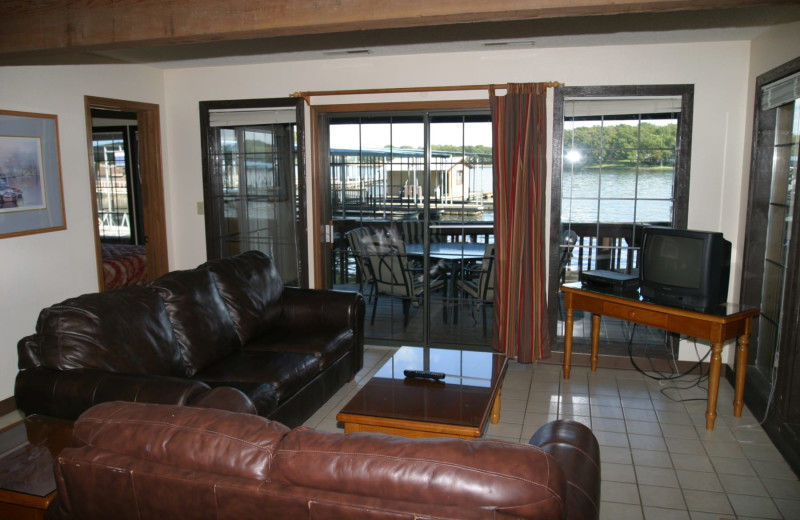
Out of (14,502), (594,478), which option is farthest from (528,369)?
(14,502)

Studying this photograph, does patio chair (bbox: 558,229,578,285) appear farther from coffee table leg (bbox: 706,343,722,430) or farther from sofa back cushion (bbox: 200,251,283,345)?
sofa back cushion (bbox: 200,251,283,345)

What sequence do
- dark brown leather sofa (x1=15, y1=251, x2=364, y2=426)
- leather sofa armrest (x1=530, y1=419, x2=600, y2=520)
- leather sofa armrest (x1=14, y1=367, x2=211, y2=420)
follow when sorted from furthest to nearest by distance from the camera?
dark brown leather sofa (x1=15, y1=251, x2=364, y2=426) → leather sofa armrest (x1=14, y1=367, x2=211, y2=420) → leather sofa armrest (x1=530, y1=419, x2=600, y2=520)

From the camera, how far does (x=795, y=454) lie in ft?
10.3

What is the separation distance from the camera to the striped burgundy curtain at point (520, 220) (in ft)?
14.8

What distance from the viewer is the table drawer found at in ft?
12.6

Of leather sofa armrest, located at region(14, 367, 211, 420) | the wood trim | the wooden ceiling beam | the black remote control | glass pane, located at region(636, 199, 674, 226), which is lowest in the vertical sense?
the wood trim

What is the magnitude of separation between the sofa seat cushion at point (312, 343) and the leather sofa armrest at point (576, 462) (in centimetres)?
179

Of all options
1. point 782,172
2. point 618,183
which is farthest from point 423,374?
point 782,172

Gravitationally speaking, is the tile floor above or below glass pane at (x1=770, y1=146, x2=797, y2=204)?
below

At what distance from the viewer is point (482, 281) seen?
5.06 m

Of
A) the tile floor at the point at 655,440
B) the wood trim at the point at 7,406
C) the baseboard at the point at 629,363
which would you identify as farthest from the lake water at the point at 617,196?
the wood trim at the point at 7,406

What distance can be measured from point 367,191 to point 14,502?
364 centimetres

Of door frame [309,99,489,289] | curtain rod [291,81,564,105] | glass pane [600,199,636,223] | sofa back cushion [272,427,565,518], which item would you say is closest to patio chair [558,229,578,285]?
glass pane [600,199,636,223]

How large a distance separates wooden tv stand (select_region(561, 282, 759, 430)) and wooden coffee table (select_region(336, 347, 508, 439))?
0.91m
